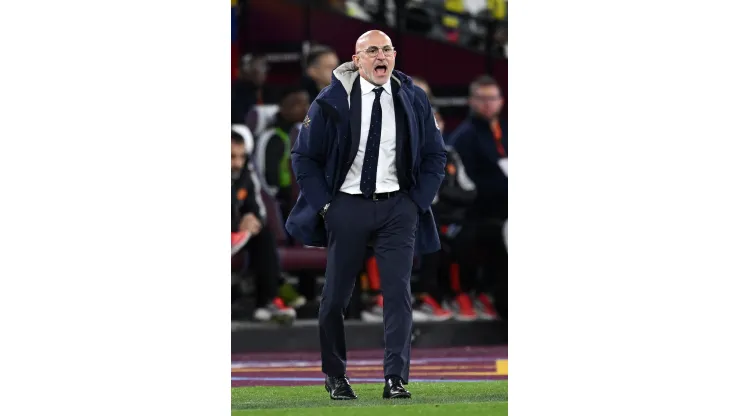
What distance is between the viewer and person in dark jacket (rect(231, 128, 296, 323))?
12.3 metres

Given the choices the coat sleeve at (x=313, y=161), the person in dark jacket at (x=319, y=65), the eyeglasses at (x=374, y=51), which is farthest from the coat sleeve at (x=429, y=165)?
the person in dark jacket at (x=319, y=65)

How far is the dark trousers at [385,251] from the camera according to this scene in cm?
807

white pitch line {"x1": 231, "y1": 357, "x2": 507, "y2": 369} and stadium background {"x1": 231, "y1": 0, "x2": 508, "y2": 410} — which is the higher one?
stadium background {"x1": 231, "y1": 0, "x2": 508, "y2": 410}

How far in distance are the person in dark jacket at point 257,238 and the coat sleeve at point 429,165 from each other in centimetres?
424

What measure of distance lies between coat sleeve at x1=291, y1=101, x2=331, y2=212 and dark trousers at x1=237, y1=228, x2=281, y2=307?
167 inches

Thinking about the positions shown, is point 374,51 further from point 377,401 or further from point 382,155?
point 377,401

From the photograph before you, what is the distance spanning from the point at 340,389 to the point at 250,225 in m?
4.32

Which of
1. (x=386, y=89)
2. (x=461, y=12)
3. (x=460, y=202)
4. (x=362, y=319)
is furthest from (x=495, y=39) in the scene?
(x=386, y=89)

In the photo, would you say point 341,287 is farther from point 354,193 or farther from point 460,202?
point 460,202

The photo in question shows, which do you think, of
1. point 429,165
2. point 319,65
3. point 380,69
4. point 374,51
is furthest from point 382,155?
point 319,65

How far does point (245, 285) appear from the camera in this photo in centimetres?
1242

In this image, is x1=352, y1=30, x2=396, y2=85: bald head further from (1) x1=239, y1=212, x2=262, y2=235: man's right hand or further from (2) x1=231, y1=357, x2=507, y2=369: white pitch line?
(1) x1=239, y1=212, x2=262, y2=235: man's right hand

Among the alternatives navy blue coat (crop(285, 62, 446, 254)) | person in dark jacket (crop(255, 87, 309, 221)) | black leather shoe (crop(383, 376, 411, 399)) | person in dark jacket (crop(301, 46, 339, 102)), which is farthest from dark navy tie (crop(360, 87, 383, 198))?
person in dark jacket (crop(255, 87, 309, 221))
